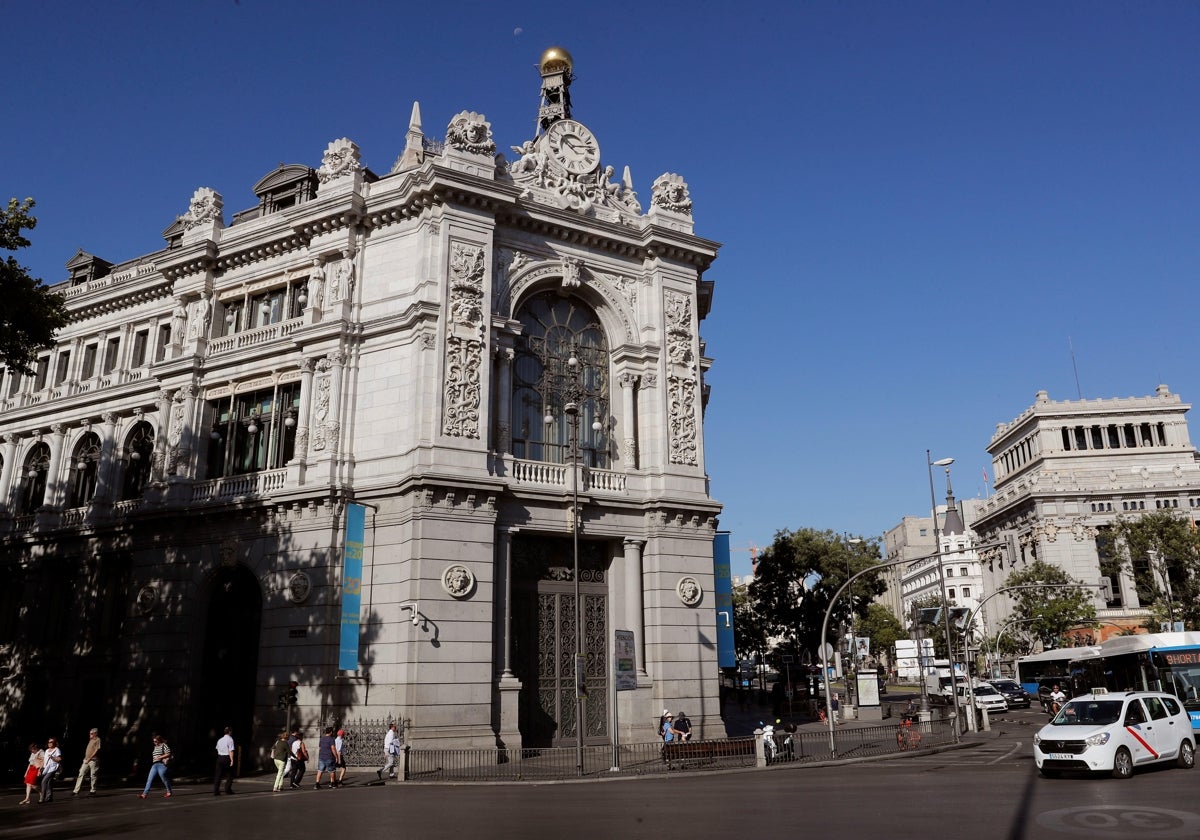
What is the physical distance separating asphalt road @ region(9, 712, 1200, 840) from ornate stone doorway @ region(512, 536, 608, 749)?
695cm

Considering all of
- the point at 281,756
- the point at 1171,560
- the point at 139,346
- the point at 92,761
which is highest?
the point at 139,346

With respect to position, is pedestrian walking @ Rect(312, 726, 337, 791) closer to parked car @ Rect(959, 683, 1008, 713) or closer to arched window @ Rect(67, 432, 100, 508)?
arched window @ Rect(67, 432, 100, 508)

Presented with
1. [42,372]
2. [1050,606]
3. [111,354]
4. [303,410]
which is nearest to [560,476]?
[303,410]

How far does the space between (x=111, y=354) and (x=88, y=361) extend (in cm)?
187

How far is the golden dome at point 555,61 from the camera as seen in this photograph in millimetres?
42938

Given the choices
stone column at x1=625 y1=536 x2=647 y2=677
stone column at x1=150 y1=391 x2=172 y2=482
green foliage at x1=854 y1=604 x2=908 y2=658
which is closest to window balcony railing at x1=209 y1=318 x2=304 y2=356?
stone column at x1=150 y1=391 x2=172 y2=482

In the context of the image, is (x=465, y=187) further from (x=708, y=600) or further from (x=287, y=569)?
(x=708, y=600)

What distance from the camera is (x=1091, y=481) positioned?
3356 inches

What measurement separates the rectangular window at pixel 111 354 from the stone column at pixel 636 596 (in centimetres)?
2634

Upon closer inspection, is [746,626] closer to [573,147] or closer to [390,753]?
[573,147]

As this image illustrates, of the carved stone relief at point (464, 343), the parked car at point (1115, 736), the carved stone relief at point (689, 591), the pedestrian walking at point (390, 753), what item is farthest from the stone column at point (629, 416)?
the parked car at point (1115, 736)

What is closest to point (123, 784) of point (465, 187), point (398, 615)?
point (398, 615)

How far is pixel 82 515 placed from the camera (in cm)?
3803

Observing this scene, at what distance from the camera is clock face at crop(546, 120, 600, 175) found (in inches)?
1358
